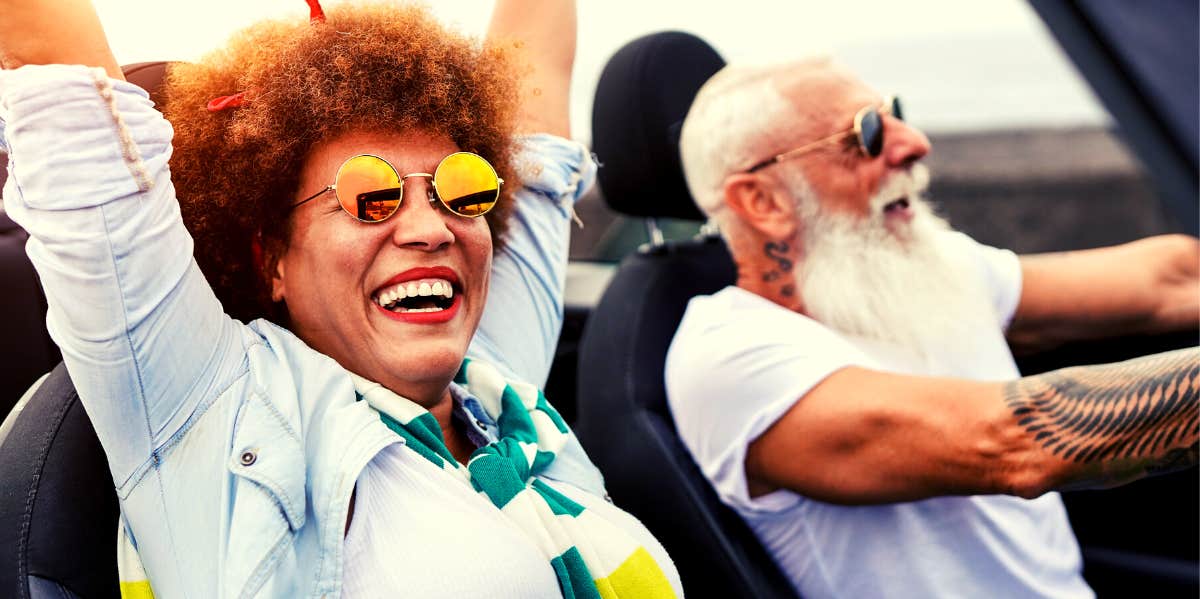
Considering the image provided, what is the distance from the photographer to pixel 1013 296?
2.56 meters

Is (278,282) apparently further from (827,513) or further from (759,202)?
(759,202)

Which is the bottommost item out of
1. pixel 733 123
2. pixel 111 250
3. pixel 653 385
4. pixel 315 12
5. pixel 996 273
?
pixel 996 273

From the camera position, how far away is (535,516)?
1.39 metres

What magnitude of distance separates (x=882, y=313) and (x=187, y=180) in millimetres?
1396

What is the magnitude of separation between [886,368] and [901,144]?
49 cm

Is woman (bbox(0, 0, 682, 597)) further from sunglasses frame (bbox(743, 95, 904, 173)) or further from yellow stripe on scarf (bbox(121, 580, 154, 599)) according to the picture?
sunglasses frame (bbox(743, 95, 904, 173))

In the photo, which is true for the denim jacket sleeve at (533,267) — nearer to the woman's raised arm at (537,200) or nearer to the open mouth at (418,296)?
the woman's raised arm at (537,200)

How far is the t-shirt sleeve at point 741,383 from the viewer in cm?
206

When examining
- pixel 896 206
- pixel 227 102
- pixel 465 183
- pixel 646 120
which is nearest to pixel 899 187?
pixel 896 206

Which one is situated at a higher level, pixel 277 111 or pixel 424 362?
pixel 277 111

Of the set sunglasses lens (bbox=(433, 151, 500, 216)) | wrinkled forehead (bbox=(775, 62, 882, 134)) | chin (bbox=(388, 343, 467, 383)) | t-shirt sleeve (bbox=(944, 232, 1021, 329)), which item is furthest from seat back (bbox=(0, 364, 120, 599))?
t-shirt sleeve (bbox=(944, 232, 1021, 329))

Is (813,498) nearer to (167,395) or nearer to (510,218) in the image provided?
(510,218)

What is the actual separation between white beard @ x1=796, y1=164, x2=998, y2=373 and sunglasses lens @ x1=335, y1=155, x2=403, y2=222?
1137 mm

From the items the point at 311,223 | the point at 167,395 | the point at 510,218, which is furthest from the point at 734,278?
the point at 167,395
